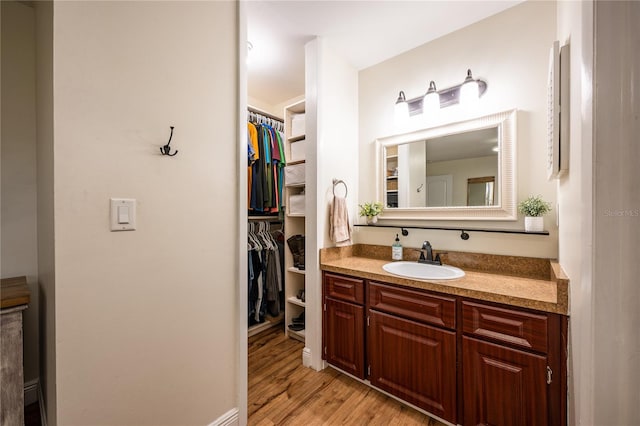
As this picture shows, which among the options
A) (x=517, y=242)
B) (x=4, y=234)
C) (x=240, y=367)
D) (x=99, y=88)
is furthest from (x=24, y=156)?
(x=517, y=242)

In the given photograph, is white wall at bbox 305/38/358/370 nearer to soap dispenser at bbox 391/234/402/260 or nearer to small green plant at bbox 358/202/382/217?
small green plant at bbox 358/202/382/217

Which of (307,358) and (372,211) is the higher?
(372,211)

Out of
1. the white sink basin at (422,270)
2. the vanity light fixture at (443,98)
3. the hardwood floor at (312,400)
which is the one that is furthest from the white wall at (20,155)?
the vanity light fixture at (443,98)

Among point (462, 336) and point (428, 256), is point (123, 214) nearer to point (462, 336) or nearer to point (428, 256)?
point (462, 336)

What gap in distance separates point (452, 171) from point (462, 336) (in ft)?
3.77

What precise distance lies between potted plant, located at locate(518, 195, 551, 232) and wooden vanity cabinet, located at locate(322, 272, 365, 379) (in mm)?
1085

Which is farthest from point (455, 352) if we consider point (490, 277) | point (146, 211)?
point (146, 211)

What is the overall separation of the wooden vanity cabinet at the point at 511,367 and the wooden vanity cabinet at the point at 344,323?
645mm

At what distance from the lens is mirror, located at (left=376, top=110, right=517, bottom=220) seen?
1775 mm

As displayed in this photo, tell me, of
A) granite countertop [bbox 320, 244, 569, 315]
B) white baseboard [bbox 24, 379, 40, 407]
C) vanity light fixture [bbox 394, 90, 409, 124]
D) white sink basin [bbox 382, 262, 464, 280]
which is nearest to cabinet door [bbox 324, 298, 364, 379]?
granite countertop [bbox 320, 244, 569, 315]

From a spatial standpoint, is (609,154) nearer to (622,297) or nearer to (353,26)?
(622,297)

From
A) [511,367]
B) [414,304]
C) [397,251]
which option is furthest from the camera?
[397,251]

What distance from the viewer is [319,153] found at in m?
2.04

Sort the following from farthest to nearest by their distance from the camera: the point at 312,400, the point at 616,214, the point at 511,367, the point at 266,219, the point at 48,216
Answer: the point at 266,219 < the point at 312,400 < the point at 511,367 < the point at 48,216 < the point at 616,214
